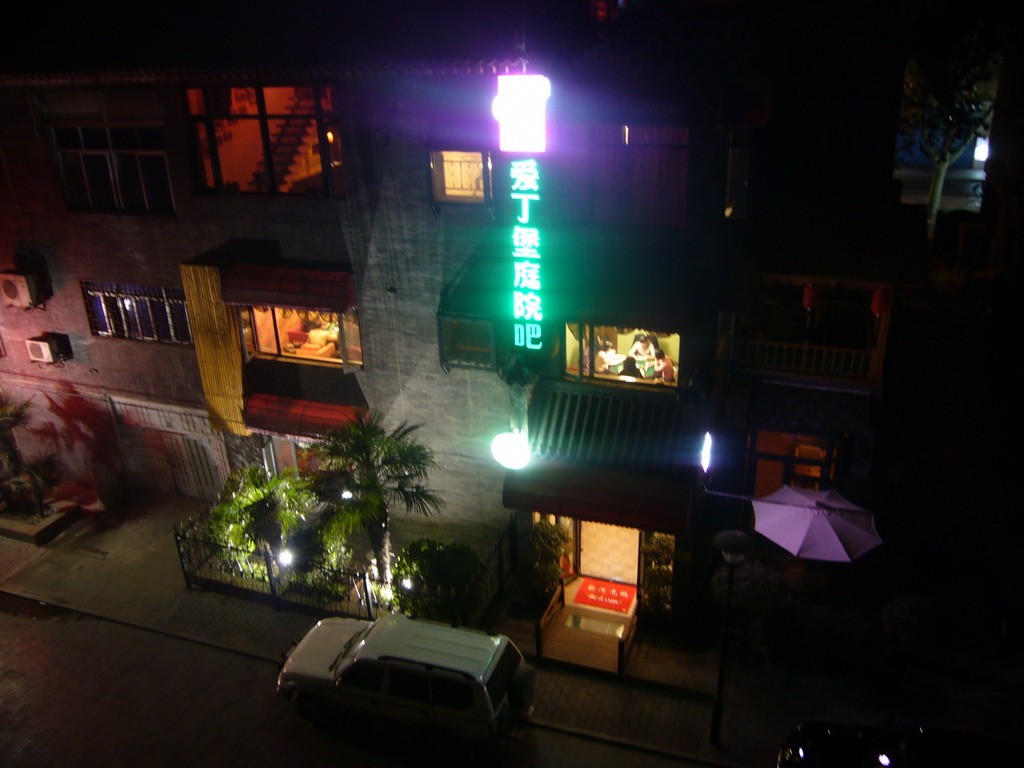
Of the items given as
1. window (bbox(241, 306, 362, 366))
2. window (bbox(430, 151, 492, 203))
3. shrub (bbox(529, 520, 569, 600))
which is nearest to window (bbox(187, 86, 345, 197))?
window (bbox(430, 151, 492, 203))

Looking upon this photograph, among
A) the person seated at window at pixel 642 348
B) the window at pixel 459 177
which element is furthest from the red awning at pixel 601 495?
the window at pixel 459 177

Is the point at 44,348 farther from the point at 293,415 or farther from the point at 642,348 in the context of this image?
the point at 642,348

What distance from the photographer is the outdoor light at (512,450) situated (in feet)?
50.5

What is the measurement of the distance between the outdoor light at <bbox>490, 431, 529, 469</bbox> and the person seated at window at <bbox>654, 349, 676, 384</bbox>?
2888mm

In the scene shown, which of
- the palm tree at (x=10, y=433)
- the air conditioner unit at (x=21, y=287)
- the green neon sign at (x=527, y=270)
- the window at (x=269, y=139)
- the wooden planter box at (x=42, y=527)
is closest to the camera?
the green neon sign at (x=527, y=270)

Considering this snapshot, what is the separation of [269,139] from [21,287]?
26.1ft

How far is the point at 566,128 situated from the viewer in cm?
1419

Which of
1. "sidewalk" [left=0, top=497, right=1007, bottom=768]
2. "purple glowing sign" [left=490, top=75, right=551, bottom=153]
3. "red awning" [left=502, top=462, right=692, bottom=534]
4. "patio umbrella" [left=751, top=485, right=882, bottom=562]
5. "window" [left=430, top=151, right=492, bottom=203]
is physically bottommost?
"sidewalk" [left=0, top=497, right=1007, bottom=768]

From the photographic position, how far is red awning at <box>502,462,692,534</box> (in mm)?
14117

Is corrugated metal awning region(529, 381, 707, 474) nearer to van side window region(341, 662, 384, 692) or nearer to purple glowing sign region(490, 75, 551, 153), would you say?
purple glowing sign region(490, 75, 551, 153)

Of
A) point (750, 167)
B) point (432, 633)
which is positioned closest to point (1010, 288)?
point (750, 167)

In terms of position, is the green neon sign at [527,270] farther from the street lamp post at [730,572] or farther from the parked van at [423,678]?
the parked van at [423,678]

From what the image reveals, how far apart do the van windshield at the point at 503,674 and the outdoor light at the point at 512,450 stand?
3434 mm

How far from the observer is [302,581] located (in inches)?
658
